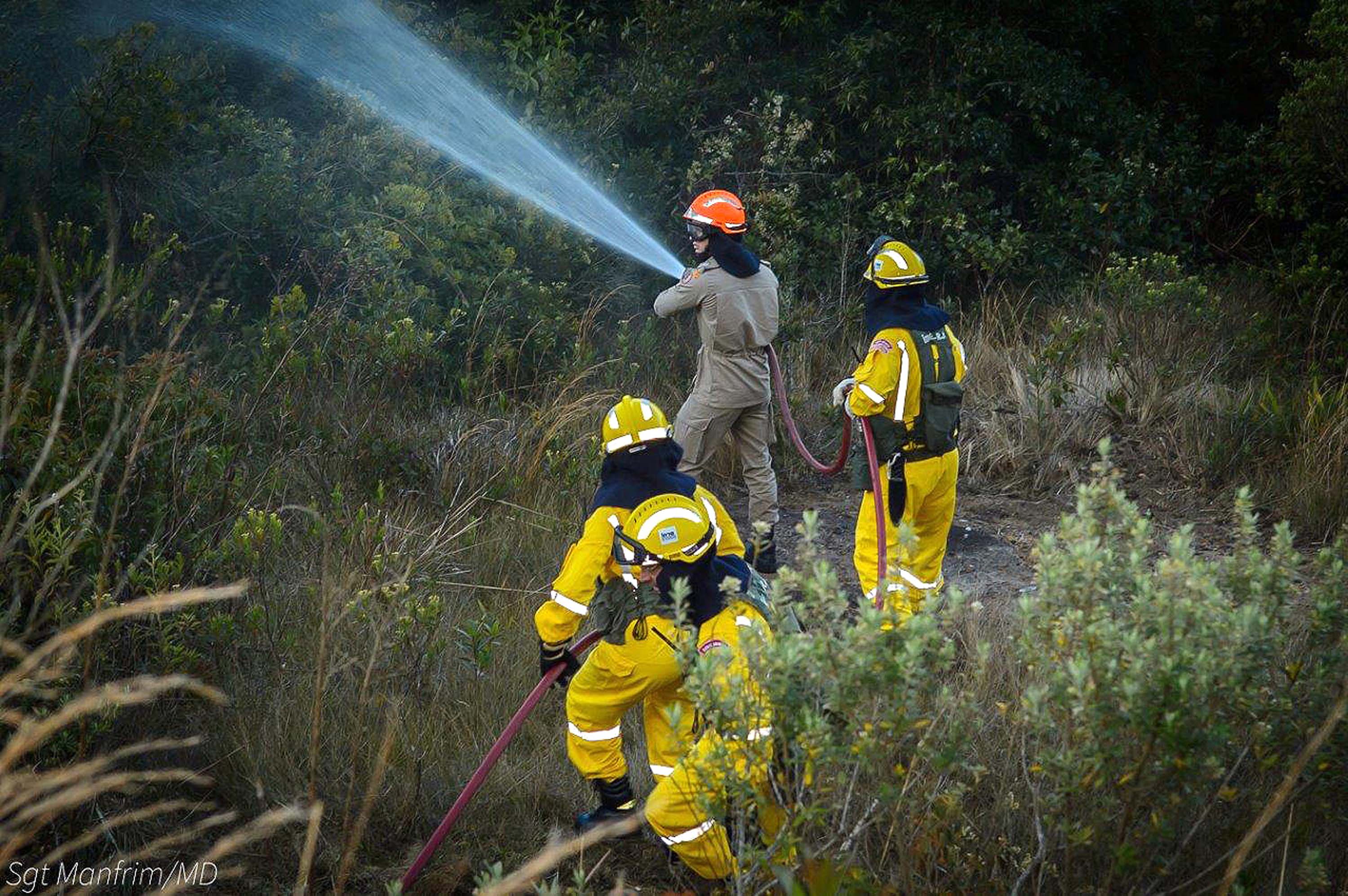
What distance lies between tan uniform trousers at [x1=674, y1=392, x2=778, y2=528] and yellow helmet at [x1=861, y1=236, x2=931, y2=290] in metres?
1.54

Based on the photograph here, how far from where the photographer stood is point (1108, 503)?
349cm

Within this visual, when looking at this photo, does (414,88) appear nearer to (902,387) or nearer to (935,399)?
(902,387)

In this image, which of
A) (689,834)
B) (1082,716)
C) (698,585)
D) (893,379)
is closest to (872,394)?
(893,379)

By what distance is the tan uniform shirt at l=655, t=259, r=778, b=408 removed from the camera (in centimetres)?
711

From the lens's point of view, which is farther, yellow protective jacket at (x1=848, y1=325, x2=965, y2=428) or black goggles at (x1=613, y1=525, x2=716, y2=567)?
yellow protective jacket at (x1=848, y1=325, x2=965, y2=428)

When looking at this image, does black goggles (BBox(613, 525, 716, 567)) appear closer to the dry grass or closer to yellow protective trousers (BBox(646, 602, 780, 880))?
yellow protective trousers (BBox(646, 602, 780, 880))

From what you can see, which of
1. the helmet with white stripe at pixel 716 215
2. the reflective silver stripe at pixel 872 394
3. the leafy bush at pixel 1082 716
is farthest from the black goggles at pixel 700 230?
the leafy bush at pixel 1082 716

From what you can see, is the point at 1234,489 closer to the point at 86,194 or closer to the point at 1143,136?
the point at 1143,136

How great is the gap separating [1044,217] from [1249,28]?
295 centimetres

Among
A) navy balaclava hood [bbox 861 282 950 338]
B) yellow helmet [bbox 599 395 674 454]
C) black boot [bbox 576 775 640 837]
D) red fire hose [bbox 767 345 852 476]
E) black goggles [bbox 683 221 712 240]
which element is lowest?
black boot [bbox 576 775 640 837]

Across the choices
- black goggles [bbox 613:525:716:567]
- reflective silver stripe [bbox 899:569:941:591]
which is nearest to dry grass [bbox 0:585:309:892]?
black goggles [bbox 613:525:716:567]

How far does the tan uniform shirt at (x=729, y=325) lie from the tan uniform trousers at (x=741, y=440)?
74 millimetres

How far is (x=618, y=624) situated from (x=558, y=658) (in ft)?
0.85

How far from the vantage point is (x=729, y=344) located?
7.14 metres
